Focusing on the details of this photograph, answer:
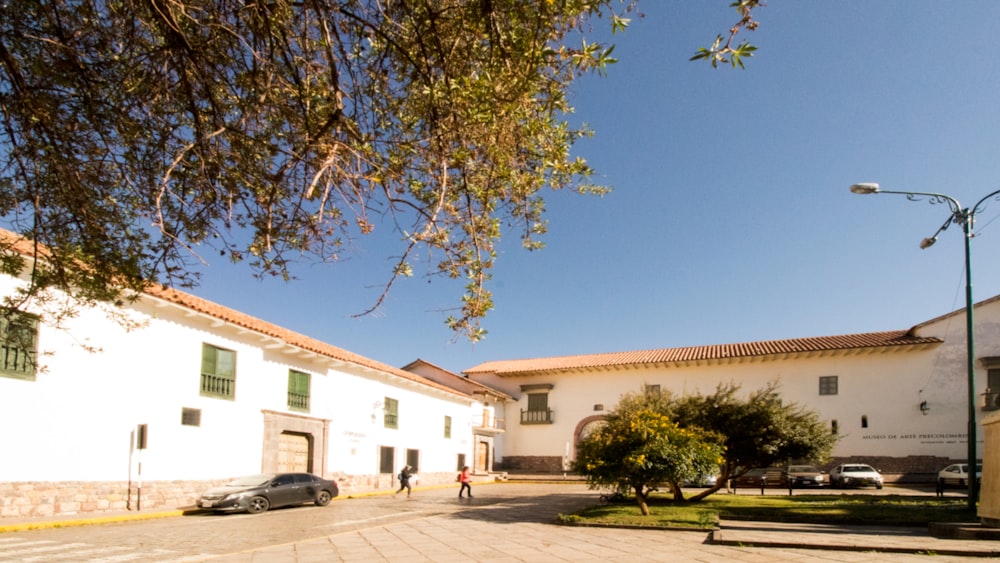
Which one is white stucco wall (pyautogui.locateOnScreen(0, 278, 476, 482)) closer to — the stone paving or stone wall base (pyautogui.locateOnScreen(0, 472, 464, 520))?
stone wall base (pyautogui.locateOnScreen(0, 472, 464, 520))

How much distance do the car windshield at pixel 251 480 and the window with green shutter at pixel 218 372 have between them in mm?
2517

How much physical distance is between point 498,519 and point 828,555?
25.6 feet

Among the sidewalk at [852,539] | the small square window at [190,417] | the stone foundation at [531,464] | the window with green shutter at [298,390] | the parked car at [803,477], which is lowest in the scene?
the stone foundation at [531,464]

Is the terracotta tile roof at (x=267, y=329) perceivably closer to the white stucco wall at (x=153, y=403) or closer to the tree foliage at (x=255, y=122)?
the white stucco wall at (x=153, y=403)

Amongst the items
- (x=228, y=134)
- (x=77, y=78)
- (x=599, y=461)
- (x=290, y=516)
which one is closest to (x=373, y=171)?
(x=228, y=134)

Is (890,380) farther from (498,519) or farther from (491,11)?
(491,11)

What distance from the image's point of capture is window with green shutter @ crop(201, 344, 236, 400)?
18875 mm

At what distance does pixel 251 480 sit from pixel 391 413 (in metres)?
11.0

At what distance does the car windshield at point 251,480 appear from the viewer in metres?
17.8

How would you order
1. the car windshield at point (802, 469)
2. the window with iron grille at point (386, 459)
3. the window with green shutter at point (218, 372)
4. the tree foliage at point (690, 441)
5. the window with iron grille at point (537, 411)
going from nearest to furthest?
the tree foliage at point (690, 441), the window with green shutter at point (218, 372), the window with iron grille at point (386, 459), the car windshield at point (802, 469), the window with iron grille at point (537, 411)

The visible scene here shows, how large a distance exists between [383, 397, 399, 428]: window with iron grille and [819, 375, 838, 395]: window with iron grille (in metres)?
21.2

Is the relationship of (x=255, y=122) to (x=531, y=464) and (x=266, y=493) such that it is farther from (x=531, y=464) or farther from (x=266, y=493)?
(x=531, y=464)

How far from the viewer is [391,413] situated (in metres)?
29.0

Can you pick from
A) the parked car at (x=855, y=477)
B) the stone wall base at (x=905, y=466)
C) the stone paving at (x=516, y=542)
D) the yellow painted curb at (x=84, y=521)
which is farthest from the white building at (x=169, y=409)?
the stone wall base at (x=905, y=466)
